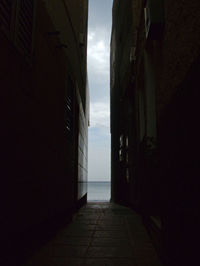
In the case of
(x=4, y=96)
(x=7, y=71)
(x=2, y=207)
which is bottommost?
(x=2, y=207)

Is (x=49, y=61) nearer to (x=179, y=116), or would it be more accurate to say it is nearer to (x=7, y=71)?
(x=7, y=71)

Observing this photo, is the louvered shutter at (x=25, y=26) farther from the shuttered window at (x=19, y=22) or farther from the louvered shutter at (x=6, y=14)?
the louvered shutter at (x=6, y=14)

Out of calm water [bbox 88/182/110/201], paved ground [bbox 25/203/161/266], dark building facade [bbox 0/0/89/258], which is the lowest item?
calm water [bbox 88/182/110/201]

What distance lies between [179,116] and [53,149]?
2230mm

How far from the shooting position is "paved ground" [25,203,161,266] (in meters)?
2.10

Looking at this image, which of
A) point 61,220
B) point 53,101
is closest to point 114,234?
point 61,220

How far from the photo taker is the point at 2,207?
1790 mm

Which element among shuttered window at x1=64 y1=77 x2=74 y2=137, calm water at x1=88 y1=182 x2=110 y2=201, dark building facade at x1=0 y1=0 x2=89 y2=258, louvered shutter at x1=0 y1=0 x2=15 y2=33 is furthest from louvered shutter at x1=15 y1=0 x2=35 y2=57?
calm water at x1=88 y1=182 x2=110 y2=201

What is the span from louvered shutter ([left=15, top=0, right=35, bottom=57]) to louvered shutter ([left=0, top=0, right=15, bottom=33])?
Result: 0.11m

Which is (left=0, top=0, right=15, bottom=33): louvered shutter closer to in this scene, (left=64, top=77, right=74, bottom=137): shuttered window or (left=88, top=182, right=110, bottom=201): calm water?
(left=64, top=77, right=74, bottom=137): shuttered window

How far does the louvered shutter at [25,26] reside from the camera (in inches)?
87.0

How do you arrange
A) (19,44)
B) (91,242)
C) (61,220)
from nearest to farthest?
(19,44) < (91,242) < (61,220)

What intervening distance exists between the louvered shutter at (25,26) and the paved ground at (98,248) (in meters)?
2.05

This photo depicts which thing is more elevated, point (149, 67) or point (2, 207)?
point (149, 67)
